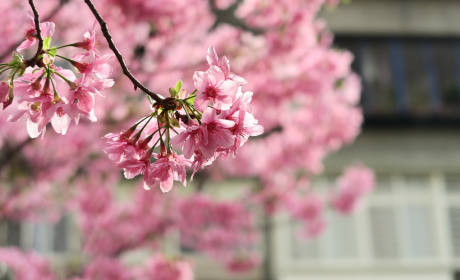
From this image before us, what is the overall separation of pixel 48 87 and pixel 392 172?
10.9 meters

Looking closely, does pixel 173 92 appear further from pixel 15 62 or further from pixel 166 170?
pixel 15 62

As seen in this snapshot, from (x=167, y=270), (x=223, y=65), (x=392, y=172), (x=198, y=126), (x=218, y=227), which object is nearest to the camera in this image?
(x=198, y=126)

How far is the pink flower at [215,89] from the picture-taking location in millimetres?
1438

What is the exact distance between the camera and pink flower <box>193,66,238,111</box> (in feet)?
4.72

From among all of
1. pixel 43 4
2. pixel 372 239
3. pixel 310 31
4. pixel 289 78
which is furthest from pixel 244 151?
pixel 372 239

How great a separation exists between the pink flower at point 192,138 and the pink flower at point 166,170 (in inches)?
3.4

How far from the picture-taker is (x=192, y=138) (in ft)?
4.74

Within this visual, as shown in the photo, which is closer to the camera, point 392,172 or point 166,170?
point 166,170

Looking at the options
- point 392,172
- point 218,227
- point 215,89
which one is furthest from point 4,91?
point 392,172

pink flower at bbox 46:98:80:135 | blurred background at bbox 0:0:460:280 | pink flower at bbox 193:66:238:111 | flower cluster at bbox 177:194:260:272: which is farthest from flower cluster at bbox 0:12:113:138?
blurred background at bbox 0:0:460:280

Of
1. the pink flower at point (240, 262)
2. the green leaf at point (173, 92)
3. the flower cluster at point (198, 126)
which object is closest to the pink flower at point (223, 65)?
the flower cluster at point (198, 126)

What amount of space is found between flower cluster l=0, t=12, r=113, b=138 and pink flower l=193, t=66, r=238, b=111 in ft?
0.85

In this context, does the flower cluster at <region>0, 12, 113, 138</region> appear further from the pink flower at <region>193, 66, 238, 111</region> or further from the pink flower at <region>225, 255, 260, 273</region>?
the pink flower at <region>225, 255, 260, 273</region>

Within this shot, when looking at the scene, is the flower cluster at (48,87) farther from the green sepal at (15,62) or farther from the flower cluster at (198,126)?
the flower cluster at (198,126)
